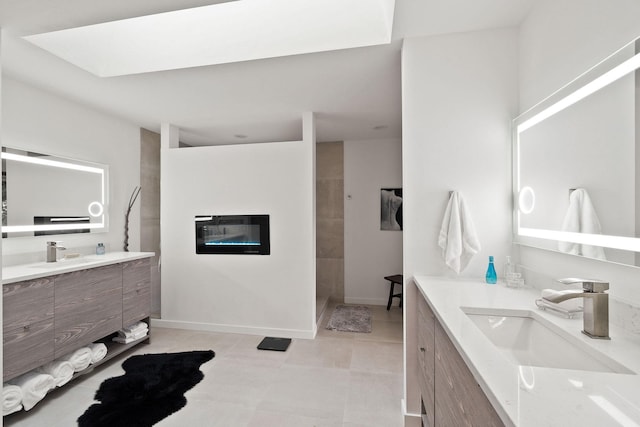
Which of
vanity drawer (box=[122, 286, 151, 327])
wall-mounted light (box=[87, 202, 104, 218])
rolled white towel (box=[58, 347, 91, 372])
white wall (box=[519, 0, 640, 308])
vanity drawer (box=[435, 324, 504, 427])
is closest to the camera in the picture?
vanity drawer (box=[435, 324, 504, 427])

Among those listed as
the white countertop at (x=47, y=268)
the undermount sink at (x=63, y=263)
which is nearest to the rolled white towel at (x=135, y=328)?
the white countertop at (x=47, y=268)

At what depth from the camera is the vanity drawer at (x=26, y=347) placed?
1774 mm

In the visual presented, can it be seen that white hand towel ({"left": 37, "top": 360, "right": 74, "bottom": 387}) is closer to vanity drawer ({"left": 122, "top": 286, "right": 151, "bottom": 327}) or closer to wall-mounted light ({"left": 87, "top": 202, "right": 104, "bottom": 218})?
vanity drawer ({"left": 122, "top": 286, "right": 151, "bottom": 327})

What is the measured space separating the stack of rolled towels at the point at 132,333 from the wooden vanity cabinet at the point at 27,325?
28.7 inches

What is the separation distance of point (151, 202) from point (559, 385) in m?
4.42

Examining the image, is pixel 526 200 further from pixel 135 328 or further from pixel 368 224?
pixel 135 328

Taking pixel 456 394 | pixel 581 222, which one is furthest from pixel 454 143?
pixel 456 394

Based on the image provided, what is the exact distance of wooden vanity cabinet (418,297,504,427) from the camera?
804mm

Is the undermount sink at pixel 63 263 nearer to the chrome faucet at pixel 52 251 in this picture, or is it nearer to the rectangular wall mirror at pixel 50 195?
the chrome faucet at pixel 52 251

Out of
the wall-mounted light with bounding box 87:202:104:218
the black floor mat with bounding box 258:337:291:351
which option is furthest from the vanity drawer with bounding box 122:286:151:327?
the black floor mat with bounding box 258:337:291:351

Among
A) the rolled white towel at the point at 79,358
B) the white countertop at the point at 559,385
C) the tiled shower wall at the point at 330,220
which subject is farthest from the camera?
the tiled shower wall at the point at 330,220

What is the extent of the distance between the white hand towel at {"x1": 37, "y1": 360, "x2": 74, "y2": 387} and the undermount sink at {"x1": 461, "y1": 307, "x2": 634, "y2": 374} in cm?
283

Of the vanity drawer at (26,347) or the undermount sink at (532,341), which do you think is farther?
the vanity drawer at (26,347)

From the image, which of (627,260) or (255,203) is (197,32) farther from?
(627,260)
